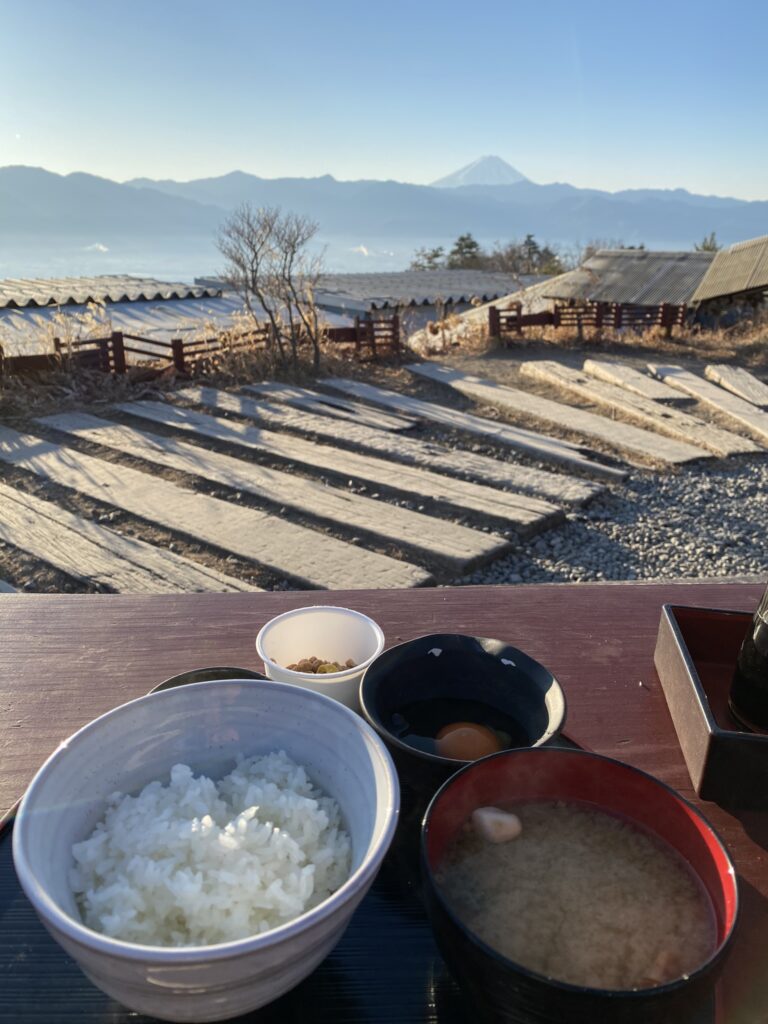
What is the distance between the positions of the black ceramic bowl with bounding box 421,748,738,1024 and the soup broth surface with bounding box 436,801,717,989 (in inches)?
0.7

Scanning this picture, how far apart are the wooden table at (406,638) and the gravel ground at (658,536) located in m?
2.23

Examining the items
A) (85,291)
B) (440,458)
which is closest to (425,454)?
(440,458)

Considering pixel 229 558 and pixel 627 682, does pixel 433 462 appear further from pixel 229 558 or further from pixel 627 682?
pixel 627 682

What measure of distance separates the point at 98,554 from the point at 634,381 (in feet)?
19.9

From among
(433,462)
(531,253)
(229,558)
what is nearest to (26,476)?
(229,558)

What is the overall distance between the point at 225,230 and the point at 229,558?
5854mm

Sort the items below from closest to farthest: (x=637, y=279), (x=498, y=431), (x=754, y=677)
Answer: (x=754, y=677) < (x=498, y=431) < (x=637, y=279)

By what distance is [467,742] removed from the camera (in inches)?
40.4

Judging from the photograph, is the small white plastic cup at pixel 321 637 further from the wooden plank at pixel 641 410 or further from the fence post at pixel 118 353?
the fence post at pixel 118 353

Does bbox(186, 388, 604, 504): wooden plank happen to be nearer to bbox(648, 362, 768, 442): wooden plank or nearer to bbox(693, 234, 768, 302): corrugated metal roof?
bbox(648, 362, 768, 442): wooden plank

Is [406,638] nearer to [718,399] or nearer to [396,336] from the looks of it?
[718,399]

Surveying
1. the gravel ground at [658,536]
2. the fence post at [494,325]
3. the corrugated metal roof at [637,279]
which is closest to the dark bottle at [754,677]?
the gravel ground at [658,536]

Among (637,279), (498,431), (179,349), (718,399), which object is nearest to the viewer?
(498,431)

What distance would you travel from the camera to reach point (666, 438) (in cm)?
623
